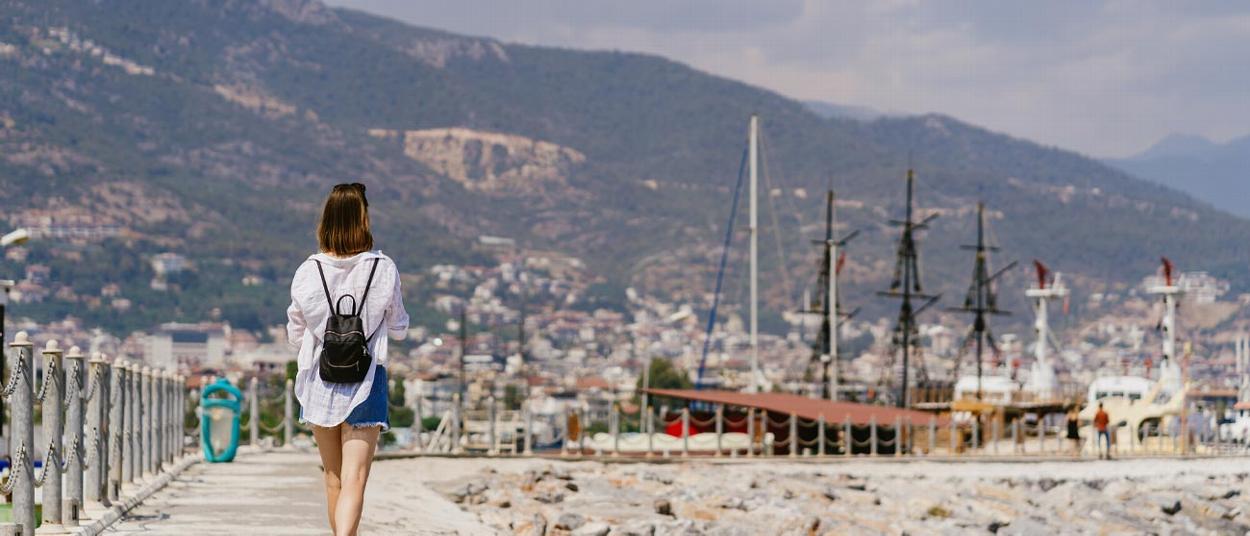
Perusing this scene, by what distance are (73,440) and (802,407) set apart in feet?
99.3

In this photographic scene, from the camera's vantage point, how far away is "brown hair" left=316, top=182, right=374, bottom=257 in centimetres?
882

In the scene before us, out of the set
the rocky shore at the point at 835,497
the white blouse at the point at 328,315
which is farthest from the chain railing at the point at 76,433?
the rocky shore at the point at 835,497

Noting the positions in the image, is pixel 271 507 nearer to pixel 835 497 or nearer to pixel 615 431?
pixel 835 497

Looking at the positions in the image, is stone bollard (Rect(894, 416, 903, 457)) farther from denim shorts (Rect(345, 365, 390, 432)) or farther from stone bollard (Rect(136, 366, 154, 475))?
denim shorts (Rect(345, 365, 390, 432))

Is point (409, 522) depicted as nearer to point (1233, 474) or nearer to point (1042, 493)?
point (1042, 493)

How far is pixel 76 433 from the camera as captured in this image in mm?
12242

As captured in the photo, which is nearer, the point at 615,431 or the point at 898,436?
the point at 615,431

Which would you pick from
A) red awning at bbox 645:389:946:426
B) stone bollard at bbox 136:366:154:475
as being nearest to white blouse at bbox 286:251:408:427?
stone bollard at bbox 136:366:154:475

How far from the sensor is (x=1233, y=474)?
122ft

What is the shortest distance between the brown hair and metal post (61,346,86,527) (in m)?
3.66

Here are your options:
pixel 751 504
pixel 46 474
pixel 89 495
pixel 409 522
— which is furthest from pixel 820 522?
pixel 46 474

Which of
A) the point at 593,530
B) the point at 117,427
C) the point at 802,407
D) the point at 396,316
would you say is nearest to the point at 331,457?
the point at 396,316

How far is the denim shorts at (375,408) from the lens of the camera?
8750 mm

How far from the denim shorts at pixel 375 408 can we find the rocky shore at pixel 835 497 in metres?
8.39
